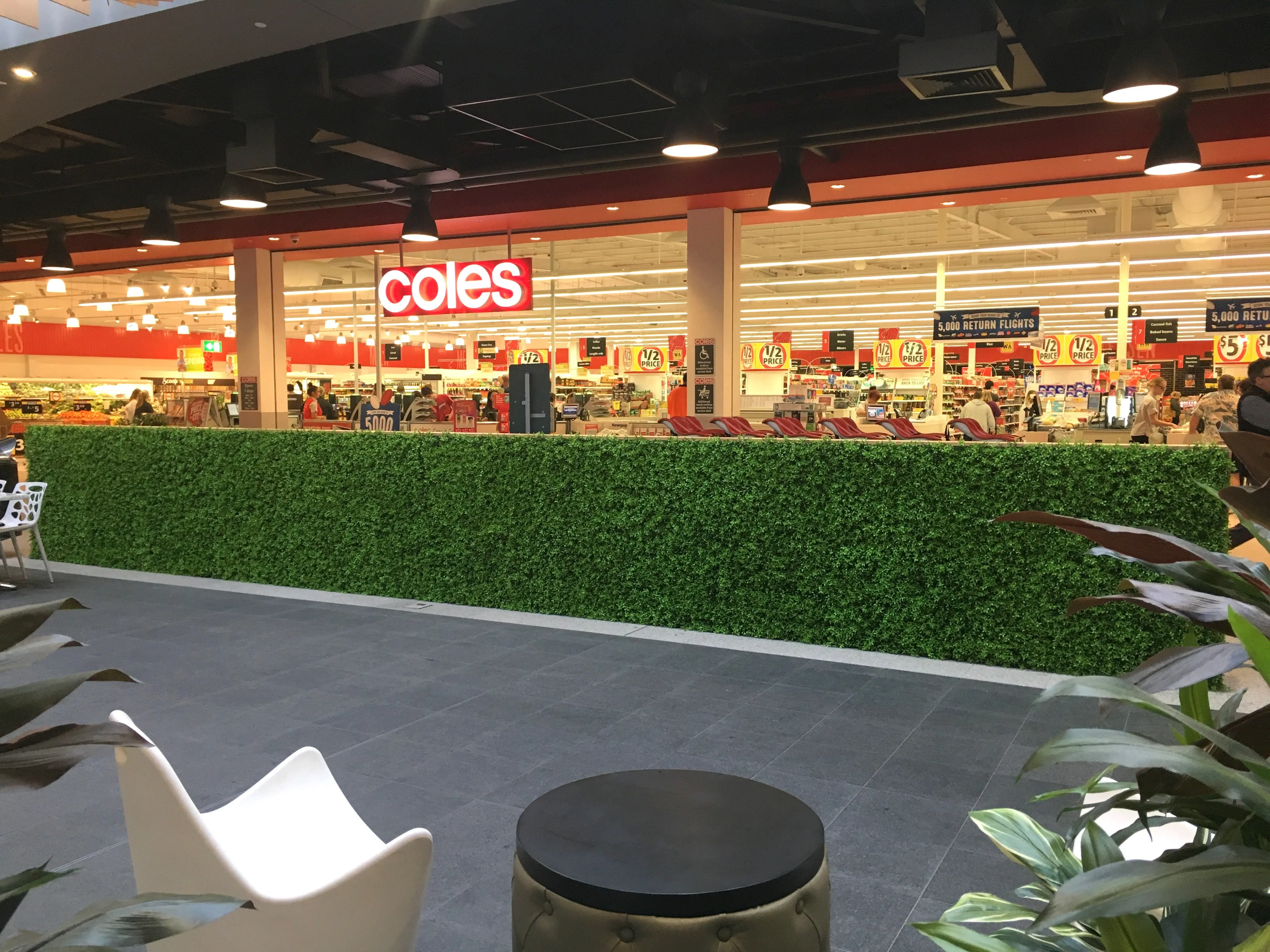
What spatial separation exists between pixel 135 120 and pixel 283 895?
9416 millimetres

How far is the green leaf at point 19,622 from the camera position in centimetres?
82

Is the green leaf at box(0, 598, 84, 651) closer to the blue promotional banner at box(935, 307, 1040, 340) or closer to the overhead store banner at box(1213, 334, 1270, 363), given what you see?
the blue promotional banner at box(935, 307, 1040, 340)

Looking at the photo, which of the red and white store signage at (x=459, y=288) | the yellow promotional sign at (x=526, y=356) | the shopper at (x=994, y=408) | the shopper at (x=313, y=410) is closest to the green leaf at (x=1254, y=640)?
the red and white store signage at (x=459, y=288)

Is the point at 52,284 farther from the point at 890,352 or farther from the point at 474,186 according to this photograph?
the point at 890,352

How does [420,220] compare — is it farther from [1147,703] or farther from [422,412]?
[1147,703]

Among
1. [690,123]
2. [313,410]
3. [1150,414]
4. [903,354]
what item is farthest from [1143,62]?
[903,354]

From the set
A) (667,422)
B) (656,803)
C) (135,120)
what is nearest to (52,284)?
(135,120)

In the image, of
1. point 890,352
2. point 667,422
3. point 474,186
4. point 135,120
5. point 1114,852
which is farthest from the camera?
point 890,352

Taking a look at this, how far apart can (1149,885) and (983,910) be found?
48 centimetres

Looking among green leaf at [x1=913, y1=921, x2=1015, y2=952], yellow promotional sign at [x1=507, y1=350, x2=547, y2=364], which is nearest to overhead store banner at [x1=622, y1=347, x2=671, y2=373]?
yellow promotional sign at [x1=507, y1=350, x2=547, y2=364]

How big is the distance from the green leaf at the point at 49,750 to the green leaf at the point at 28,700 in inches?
0.7

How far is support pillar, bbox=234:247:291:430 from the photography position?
543 inches

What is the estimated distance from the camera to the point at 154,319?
22.3m

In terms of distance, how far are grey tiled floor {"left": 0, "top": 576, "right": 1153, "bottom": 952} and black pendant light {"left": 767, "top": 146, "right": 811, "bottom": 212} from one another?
161 inches
